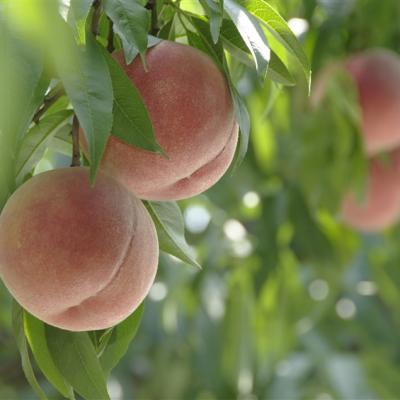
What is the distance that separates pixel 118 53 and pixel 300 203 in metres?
1.39

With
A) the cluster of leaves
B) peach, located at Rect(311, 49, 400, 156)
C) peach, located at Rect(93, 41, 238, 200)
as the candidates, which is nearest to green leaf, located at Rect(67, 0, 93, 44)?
the cluster of leaves

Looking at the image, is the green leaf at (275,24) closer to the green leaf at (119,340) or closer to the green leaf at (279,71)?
the green leaf at (279,71)

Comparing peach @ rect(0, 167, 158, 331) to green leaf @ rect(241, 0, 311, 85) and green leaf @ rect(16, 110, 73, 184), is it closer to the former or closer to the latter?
green leaf @ rect(16, 110, 73, 184)

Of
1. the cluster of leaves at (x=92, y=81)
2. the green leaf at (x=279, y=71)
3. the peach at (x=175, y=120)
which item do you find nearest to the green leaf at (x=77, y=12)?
the cluster of leaves at (x=92, y=81)

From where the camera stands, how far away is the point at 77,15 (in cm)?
85

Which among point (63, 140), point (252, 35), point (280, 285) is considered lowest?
point (280, 285)

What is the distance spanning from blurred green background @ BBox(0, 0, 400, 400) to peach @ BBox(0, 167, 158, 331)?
1.16 metres

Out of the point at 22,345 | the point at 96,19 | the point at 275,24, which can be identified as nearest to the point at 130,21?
the point at 96,19

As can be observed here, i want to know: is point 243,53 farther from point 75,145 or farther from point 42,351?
point 42,351

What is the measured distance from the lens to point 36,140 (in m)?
0.99

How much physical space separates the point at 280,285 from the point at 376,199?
271 millimetres

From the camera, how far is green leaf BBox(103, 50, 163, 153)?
0.90 m

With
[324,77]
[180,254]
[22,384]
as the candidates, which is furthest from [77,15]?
[22,384]

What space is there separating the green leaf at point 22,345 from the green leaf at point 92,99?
7.6 inches
